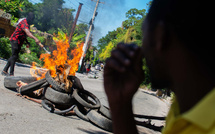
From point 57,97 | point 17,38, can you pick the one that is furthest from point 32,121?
point 17,38

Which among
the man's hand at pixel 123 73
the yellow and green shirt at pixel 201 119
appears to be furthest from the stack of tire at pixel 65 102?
the yellow and green shirt at pixel 201 119

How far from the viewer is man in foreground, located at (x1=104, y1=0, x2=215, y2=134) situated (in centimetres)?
83

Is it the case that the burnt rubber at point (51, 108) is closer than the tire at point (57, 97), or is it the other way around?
the burnt rubber at point (51, 108)

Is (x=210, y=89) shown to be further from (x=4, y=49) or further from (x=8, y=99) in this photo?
(x=4, y=49)

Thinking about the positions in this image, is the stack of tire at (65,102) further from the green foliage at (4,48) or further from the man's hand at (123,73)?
the green foliage at (4,48)

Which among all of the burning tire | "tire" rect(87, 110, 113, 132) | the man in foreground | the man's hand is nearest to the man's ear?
the man in foreground

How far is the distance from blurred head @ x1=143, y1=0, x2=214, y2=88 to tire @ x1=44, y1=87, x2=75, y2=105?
4218 millimetres

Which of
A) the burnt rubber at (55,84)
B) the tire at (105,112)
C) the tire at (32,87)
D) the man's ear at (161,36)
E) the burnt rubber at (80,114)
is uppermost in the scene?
the man's ear at (161,36)

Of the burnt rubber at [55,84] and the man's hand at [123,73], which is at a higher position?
the man's hand at [123,73]

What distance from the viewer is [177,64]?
0.96 m

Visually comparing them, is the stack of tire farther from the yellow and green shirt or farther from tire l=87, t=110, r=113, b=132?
the yellow and green shirt

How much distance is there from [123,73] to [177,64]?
0.28m

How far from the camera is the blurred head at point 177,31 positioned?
878mm

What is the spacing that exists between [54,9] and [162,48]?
55027 millimetres
